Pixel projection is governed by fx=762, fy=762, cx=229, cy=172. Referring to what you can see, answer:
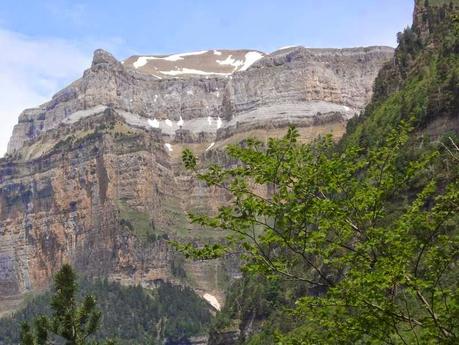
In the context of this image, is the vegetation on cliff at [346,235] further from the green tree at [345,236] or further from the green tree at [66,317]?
the green tree at [66,317]

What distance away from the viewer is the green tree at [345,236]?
17656 millimetres

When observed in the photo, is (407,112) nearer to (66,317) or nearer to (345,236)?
(66,317)

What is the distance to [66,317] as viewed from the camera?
3944 cm

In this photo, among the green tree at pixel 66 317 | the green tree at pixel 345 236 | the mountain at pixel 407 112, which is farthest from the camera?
the mountain at pixel 407 112

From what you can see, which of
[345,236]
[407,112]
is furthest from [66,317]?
[407,112]

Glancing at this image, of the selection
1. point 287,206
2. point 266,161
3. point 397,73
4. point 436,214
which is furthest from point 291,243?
point 397,73

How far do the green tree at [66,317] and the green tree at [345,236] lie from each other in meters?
20.5

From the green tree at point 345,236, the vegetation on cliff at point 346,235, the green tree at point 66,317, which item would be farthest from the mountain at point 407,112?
the green tree at point 345,236

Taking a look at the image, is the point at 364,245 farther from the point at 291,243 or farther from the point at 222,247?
the point at 222,247

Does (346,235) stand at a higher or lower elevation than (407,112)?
lower

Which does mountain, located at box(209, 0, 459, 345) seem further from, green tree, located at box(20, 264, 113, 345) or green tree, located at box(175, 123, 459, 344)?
green tree, located at box(175, 123, 459, 344)

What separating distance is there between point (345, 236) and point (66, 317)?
23915 mm

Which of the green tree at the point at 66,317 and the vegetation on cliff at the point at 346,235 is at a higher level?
the vegetation on cliff at the point at 346,235

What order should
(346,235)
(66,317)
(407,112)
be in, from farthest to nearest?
(407,112)
(66,317)
(346,235)
